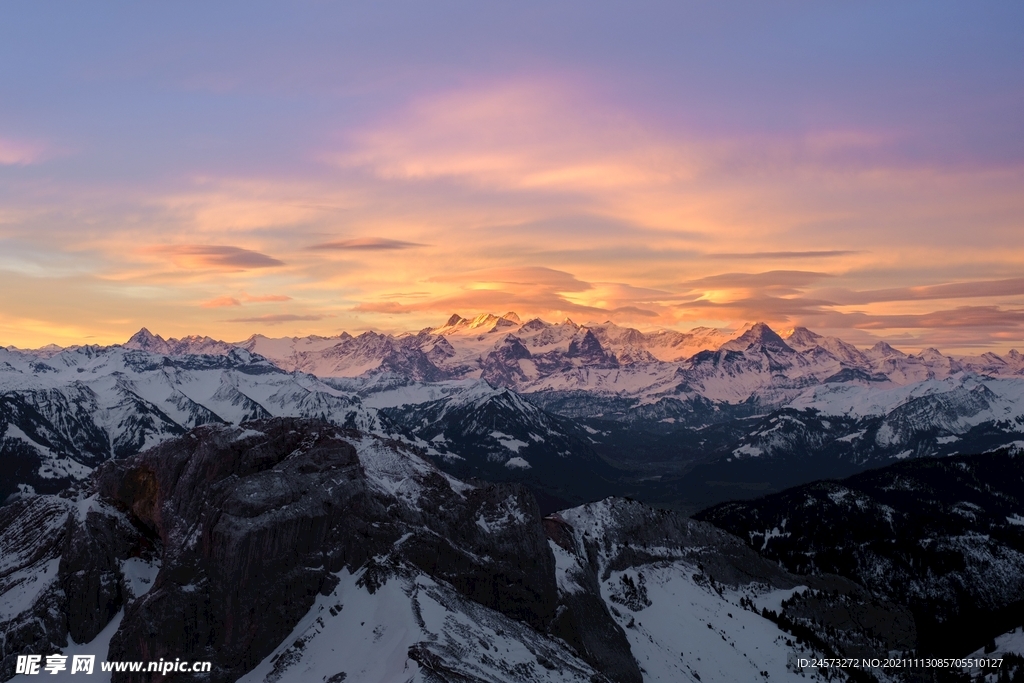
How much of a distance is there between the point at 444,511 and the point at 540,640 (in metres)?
30.4

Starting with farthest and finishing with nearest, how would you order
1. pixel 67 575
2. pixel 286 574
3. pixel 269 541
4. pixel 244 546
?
1. pixel 67 575
2. pixel 286 574
3. pixel 269 541
4. pixel 244 546

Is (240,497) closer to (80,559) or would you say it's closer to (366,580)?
(366,580)

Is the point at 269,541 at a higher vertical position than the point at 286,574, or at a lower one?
higher

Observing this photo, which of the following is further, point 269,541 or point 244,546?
point 269,541

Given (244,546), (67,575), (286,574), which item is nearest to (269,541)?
(244,546)

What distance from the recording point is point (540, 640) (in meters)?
182

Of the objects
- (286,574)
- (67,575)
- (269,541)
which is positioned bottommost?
(67,575)

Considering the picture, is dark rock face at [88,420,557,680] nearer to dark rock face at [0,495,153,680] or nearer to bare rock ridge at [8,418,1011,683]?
bare rock ridge at [8,418,1011,683]

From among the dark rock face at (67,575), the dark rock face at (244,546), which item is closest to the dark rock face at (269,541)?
the dark rock face at (244,546)

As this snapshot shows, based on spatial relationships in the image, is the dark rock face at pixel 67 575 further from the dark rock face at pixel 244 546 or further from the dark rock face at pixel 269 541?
the dark rock face at pixel 269 541

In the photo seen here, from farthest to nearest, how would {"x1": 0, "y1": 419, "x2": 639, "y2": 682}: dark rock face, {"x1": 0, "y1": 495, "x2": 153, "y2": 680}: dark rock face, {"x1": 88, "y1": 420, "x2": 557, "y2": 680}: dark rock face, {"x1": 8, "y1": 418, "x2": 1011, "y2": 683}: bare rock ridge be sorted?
{"x1": 0, "y1": 495, "x2": 153, "y2": 680}: dark rock face < {"x1": 0, "y1": 419, "x2": 639, "y2": 682}: dark rock face < {"x1": 88, "y1": 420, "x2": 557, "y2": 680}: dark rock face < {"x1": 8, "y1": 418, "x2": 1011, "y2": 683}: bare rock ridge

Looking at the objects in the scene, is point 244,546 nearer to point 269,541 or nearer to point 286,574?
point 269,541

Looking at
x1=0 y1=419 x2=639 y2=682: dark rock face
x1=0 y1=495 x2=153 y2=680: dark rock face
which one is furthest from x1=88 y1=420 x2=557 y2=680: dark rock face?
x1=0 y1=495 x2=153 y2=680: dark rock face

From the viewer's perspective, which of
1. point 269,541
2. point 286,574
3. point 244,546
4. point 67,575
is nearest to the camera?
point 244,546
